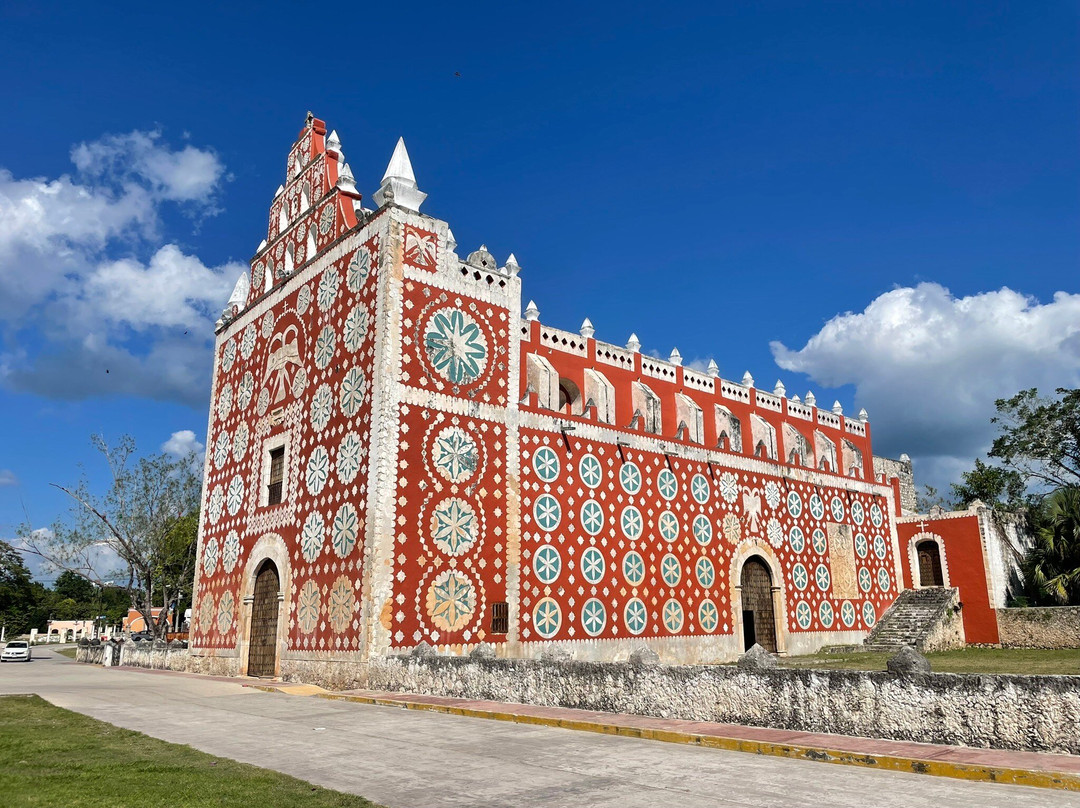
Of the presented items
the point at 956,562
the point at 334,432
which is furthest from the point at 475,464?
the point at 956,562

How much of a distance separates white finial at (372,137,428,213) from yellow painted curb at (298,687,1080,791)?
485 inches

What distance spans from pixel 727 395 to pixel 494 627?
14250 mm

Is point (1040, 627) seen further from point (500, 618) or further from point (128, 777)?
point (128, 777)

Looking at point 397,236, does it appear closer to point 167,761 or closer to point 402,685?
point 402,685

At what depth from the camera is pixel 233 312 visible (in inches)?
1034

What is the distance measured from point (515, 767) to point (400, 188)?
14.8m

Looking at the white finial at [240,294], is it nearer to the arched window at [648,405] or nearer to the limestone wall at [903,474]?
the arched window at [648,405]

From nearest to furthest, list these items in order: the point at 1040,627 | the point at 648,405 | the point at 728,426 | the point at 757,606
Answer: the point at 648,405 < the point at 757,606 < the point at 1040,627 < the point at 728,426

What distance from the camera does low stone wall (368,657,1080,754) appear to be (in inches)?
290

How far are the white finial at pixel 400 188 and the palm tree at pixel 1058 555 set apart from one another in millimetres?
25014

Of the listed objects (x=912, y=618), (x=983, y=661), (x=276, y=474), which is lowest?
(x=983, y=661)

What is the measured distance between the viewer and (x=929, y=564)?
30.6m

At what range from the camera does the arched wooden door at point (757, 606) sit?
25.6 m

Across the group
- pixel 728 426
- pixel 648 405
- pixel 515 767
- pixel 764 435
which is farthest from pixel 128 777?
pixel 764 435
